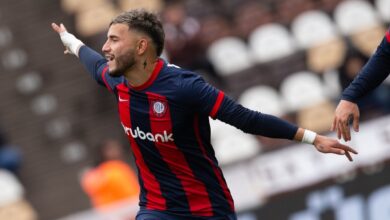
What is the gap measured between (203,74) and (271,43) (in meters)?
0.88

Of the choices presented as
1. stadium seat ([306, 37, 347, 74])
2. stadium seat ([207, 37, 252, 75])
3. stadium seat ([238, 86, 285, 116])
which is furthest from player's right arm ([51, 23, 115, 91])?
stadium seat ([207, 37, 252, 75])

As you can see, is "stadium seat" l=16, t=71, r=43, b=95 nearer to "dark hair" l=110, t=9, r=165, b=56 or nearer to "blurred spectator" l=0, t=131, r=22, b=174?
"blurred spectator" l=0, t=131, r=22, b=174

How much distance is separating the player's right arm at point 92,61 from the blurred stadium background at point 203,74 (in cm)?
310

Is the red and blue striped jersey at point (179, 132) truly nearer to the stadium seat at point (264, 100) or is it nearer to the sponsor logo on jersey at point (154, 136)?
the sponsor logo on jersey at point (154, 136)

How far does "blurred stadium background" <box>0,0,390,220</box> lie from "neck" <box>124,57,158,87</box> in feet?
11.8

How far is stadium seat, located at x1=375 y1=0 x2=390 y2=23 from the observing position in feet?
41.5

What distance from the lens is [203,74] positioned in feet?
41.4

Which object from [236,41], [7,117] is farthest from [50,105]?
[236,41]

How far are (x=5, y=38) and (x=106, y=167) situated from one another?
380 cm

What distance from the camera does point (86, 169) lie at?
1323 centimetres

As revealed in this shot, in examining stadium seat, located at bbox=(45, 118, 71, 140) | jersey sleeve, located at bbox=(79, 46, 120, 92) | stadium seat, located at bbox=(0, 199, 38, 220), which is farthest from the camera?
stadium seat, located at bbox=(45, 118, 71, 140)

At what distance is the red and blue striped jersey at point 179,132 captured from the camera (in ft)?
20.3

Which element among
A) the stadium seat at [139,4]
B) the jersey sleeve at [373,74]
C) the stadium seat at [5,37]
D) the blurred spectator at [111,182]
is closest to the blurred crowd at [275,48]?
the stadium seat at [139,4]

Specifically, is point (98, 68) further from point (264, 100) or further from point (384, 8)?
point (384, 8)
